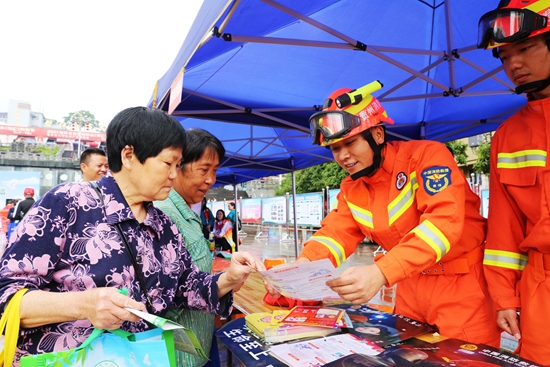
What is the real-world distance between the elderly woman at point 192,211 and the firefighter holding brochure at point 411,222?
0.55 metres

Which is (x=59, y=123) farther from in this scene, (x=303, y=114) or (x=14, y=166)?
(x=303, y=114)

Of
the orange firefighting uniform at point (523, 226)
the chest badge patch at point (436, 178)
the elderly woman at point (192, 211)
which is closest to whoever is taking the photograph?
the orange firefighting uniform at point (523, 226)

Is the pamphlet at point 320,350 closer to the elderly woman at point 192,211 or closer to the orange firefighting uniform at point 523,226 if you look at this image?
the elderly woman at point 192,211

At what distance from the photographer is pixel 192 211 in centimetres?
196

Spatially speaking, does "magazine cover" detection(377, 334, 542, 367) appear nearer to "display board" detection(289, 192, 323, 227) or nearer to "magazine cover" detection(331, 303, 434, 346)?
"magazine cover" detection(331, 303, 434, 346)

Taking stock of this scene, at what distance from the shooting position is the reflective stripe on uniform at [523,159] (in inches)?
61.2

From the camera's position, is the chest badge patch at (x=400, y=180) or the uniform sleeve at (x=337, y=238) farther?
the uniform sleeve at (x=337, y=238)

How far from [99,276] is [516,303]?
1699mm

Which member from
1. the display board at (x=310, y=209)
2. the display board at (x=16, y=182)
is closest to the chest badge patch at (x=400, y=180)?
the display board at (x=310, y=209)

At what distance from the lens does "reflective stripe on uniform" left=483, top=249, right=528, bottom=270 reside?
1640mm

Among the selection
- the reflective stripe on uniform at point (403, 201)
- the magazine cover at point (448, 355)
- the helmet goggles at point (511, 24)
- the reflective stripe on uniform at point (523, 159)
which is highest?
the helmet goggles at point (511, 24)

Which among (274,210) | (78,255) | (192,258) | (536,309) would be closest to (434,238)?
(536,309)

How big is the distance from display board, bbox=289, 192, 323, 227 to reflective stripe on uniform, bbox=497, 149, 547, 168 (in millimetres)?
11153

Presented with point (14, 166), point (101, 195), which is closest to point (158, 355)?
point (101, 195)
